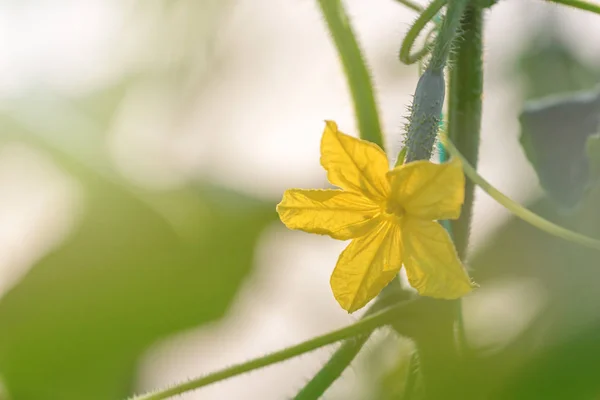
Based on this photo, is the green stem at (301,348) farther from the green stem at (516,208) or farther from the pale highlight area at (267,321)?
the pale highlight area at (267,321)

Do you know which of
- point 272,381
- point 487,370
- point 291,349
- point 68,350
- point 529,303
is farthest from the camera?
point 272,381

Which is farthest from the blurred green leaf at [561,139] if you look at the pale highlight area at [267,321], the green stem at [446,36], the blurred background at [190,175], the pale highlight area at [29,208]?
the pale highlight area at [29,208]

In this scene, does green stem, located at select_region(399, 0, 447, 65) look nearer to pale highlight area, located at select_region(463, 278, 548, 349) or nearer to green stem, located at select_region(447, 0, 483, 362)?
green stem, located at select_region(447, 0, 483, 362)

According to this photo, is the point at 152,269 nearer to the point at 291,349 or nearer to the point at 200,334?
the point at 200,334

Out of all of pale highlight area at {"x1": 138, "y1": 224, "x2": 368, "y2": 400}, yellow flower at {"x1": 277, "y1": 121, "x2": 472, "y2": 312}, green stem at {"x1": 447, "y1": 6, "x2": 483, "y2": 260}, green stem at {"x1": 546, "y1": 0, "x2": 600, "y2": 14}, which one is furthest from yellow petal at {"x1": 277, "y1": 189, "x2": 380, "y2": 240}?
pale highlight area at {"x1": 138, "y1": 224, "x2": 368, "y2": 400}

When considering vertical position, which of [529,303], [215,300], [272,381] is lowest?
[272,381]

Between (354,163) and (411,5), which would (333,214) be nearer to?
(354,163)

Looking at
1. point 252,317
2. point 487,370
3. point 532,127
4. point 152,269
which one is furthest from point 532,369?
point 252,317
